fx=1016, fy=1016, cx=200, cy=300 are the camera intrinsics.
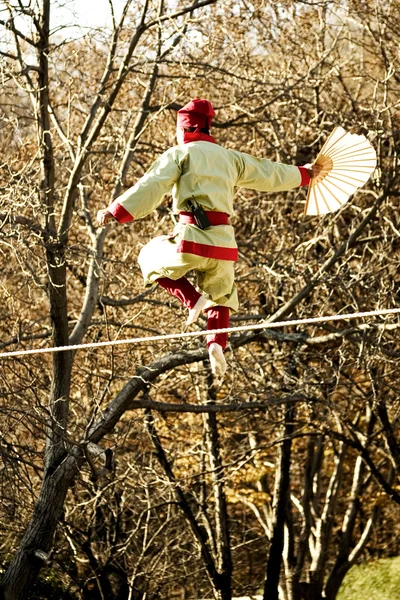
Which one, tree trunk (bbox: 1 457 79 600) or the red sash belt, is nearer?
the red sash belt

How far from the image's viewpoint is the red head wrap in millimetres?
4957

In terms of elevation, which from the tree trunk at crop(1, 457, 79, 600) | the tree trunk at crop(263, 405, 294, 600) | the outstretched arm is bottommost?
the tree trunk at crop(1, 457, 79, 600)

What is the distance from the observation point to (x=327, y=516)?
46.1 ft

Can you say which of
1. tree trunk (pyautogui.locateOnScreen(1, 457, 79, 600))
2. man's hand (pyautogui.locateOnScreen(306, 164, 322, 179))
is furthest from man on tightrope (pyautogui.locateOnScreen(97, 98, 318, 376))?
tree trunk (pyautogui.locateOnScreen(1, 457, 79, 600))

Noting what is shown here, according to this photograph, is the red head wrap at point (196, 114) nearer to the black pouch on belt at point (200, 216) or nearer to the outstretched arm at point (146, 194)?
the outstretched arm at point (146, 194)

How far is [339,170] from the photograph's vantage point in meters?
5.28

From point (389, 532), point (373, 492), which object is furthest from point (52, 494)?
point (389, 532)

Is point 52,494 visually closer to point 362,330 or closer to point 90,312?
point 90,312

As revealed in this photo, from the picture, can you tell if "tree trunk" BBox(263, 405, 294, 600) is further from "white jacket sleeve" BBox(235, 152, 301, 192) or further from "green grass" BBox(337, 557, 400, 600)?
"white jacket sleeve" BBox(235, 152, 301, 192)

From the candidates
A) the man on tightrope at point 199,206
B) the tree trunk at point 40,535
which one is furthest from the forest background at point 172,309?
the man on tightrope at point 199,206

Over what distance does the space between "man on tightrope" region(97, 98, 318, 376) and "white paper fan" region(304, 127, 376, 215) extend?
0.20 m

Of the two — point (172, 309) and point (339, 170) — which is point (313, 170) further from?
point (172, 309)

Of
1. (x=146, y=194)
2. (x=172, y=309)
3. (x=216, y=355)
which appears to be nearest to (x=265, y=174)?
(x=146, y=194)

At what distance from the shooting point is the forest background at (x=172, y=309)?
8250 millimetres
